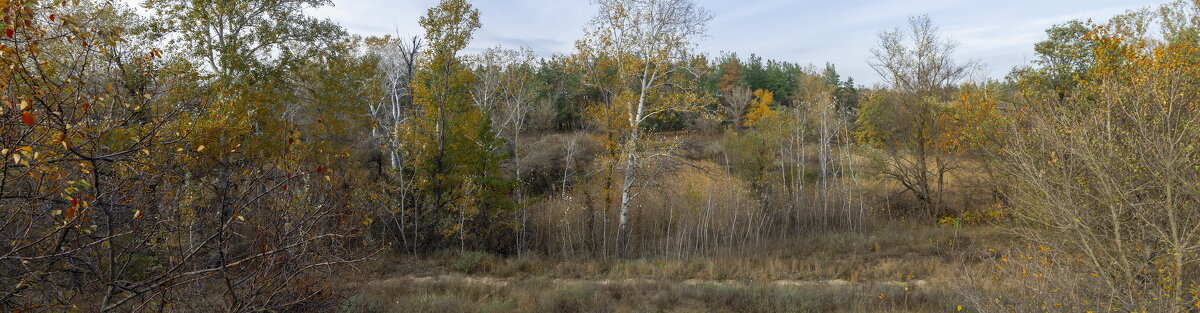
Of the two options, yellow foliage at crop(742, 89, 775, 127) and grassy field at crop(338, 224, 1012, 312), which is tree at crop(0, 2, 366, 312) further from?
yellow foliage at crop(742, 89, 775, 127)

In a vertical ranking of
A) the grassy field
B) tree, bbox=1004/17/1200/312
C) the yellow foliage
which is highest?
the yellow foliage

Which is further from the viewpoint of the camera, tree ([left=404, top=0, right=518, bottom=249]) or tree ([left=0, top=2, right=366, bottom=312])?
tree ([left=404, top=0, right=518, bottom=249])

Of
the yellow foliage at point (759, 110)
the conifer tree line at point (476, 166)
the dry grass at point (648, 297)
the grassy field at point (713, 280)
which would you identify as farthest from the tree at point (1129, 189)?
the yellow foliage at point (759, 110)

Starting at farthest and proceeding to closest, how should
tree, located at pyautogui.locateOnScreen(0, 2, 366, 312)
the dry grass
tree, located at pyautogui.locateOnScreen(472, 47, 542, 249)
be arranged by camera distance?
tree, located at pyautogui.locateOnScreen(472, 47, 542, 249), the dry grass, tree, located at pyautogui.locateOnScreen(0, 2, 366, 312)

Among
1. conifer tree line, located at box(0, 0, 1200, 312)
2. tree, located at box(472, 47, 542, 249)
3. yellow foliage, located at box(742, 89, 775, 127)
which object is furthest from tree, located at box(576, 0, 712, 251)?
yellow foliage, located at box(742, 89, 775, 127)

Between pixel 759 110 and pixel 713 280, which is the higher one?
pixel 759 110

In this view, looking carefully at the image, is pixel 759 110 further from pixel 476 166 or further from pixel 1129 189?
pixel 1129 189

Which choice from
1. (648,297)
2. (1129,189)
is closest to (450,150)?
(648,297)

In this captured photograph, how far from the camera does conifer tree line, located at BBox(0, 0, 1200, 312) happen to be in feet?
14.6

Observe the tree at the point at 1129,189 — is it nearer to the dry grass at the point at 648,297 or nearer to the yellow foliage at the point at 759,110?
the dry grass at the point at 648,297

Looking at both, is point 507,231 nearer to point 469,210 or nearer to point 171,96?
point 469,210

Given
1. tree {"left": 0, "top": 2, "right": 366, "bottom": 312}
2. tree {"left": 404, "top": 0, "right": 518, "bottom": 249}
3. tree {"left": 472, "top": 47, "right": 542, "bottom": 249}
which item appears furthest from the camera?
tree {"left": 472, "top": 47, "right": 542, "bottom": 249}

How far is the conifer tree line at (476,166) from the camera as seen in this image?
14.6 feet

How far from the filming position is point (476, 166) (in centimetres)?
1367
